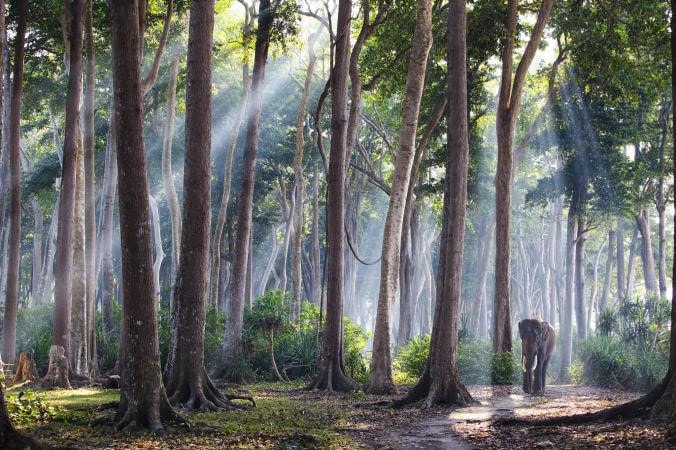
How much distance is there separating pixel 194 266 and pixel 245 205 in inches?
350

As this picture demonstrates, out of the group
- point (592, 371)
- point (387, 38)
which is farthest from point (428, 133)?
point (592, 371)

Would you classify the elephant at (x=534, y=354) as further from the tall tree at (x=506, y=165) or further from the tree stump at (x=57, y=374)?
the tree stump at (x=57, y=374)

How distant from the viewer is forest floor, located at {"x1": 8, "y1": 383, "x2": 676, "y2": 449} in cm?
931

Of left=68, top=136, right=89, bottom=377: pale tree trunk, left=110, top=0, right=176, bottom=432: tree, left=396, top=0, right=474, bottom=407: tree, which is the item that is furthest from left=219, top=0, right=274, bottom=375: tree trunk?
left=110, top=0, right=176, bottom=432: tree

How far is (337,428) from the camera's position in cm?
1195

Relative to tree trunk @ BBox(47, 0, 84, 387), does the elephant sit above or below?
below

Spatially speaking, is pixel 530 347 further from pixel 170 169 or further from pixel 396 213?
pixel 170 169

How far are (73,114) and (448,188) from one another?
8.81 m

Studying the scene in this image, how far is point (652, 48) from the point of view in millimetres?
20422

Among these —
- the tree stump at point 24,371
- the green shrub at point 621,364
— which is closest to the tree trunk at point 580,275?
the green shrub at point 621,364

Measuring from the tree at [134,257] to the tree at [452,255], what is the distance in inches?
245

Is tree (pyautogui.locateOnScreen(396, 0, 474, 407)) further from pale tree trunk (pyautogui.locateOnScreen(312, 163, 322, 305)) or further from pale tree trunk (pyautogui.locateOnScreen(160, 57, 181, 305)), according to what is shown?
pale tree trunk (pyautogui.locateOnScreen(312, 163, 322, 305))

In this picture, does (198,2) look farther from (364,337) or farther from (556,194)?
(556,194)

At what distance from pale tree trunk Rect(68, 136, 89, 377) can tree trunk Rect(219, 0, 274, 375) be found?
13.1 ft
